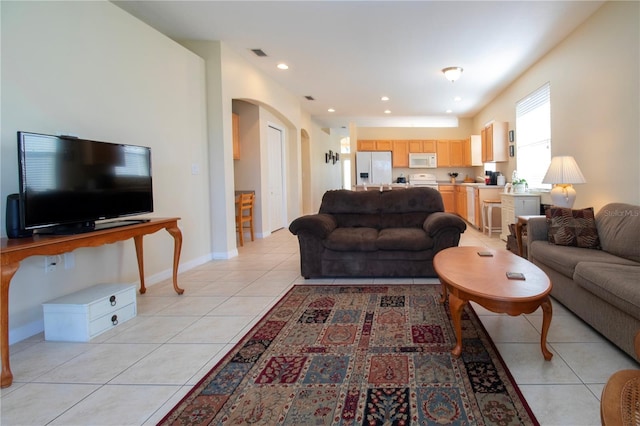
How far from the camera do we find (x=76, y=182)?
89.4 inches

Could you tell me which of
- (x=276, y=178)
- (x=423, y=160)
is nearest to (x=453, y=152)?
(x=423, y=160)

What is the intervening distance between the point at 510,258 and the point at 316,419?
6.06 ft

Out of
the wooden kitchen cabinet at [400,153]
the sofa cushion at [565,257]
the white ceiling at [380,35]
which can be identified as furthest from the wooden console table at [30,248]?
the wooden kitchen cabinet at [400,153]

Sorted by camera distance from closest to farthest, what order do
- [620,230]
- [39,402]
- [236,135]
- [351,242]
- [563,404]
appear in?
1. [563,404]
2. [39,402]
3. [620,230]
4. [351,242]
5. [236,135]

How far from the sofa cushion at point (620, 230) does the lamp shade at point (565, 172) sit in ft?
2.02

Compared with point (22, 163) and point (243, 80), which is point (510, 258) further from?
point (243, 80)

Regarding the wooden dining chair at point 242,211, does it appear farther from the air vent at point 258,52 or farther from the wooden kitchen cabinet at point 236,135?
the air vent at point 258,52

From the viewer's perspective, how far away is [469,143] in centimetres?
862

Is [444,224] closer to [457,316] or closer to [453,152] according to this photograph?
[457,316]

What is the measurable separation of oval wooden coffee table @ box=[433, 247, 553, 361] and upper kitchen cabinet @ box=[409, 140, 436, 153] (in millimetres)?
7179

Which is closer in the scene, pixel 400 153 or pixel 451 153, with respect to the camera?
pixel 451 153

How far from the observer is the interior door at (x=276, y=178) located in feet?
21.9

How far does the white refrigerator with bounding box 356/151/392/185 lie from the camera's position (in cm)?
909

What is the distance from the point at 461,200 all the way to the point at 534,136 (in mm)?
3176
